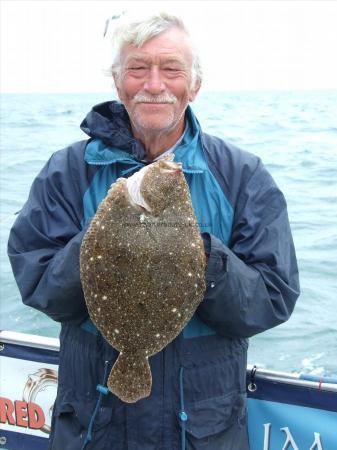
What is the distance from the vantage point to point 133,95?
8.57ft

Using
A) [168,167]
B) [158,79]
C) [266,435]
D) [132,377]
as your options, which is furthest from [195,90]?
[266,435]

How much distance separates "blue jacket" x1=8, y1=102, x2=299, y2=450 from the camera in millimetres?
2500

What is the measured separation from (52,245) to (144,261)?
1.71ft

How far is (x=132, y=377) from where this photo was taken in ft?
7.86

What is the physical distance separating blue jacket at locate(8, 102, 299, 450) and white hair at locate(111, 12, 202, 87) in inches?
10.2

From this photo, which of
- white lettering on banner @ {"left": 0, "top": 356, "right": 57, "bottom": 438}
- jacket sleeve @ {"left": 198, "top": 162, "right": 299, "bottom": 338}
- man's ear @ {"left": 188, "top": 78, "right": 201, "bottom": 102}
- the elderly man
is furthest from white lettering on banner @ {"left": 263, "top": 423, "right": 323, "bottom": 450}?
man's ear @ {"left": 188, "top": 78, "right": 201, "bottom": 102}

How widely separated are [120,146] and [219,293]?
81 centimetres

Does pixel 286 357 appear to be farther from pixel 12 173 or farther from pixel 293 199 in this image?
pixel 12 173

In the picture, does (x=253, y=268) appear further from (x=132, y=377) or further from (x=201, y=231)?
(x=132, y=377)

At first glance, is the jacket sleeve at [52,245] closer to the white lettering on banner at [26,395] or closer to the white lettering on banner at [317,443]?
the white lettering on banner at [26,395]

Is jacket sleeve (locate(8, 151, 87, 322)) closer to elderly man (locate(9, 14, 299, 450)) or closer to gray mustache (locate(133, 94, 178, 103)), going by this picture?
elderly man (locate(9, 14, 299, 450))

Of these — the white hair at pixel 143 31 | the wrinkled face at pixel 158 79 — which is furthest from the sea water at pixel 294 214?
the white hair at pixel 143 31

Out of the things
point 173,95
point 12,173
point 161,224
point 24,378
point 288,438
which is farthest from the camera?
point 12,173

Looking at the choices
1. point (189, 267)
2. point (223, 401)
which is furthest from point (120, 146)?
point (223, 401)
